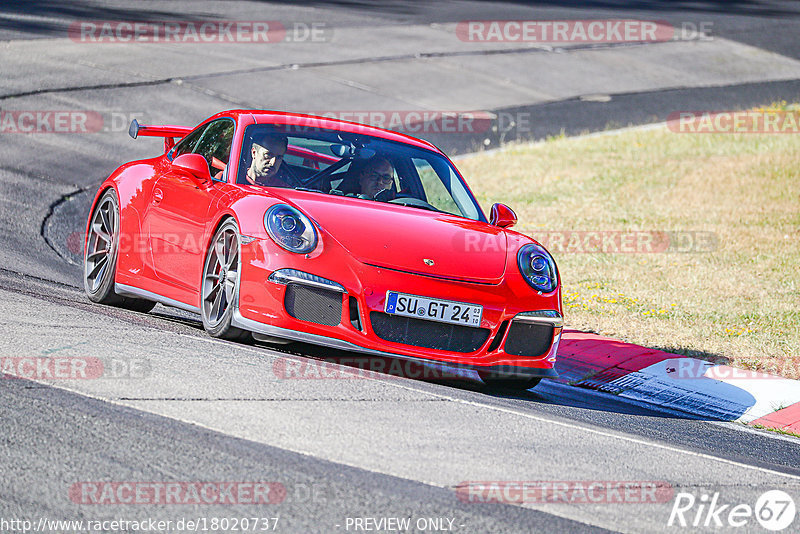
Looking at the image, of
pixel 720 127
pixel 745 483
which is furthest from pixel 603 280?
pixel 720 127

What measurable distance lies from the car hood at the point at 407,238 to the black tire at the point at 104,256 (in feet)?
5.64

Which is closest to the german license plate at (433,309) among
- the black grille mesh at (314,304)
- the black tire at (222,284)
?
the black grille mesh at (314,304)

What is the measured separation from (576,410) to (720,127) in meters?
13.9

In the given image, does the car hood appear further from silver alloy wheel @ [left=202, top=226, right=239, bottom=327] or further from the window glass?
the window glass

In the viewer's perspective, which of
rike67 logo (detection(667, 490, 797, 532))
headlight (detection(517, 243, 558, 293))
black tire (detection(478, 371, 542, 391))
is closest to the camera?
rike67 logo (detection(667, 490, 797, 532))

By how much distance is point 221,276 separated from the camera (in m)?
6.30

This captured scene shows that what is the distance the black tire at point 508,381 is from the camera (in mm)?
6555

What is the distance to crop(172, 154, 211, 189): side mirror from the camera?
6793 millimetres

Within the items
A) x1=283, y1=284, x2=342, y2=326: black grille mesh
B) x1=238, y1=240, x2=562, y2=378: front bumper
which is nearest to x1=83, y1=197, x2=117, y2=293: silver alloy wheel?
x1=238, y1=240, x2=562, y2=378: front bumper

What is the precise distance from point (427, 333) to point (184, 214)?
185 centimetres

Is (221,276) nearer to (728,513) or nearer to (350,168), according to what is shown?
(350,168)

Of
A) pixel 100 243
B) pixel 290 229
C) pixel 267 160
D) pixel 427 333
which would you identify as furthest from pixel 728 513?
pixel 100 243

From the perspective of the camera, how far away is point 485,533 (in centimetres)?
378

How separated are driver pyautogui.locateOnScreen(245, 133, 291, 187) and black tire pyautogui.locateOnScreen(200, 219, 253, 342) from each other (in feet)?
1.81
